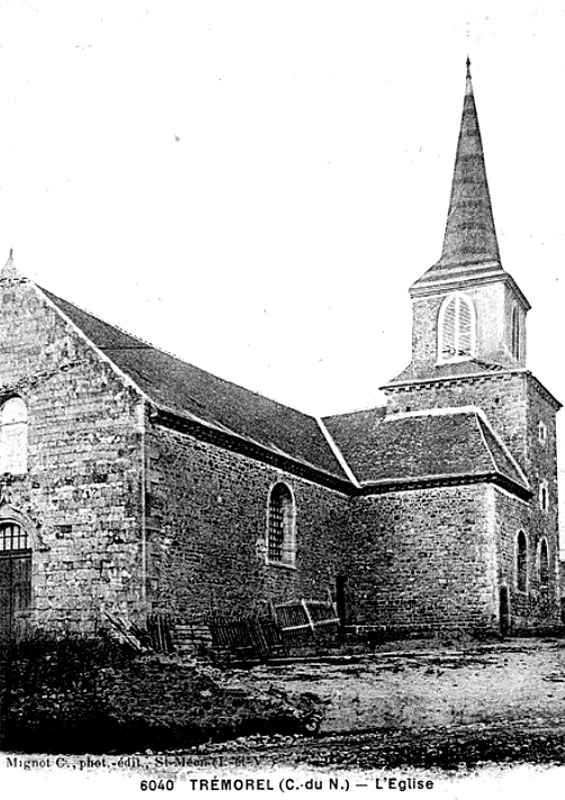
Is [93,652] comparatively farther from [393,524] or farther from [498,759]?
[393,524]

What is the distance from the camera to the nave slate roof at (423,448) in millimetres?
30812

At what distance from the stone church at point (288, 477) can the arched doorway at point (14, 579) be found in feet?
0.13

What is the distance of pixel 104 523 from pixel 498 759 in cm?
1195

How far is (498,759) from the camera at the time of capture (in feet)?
36.0

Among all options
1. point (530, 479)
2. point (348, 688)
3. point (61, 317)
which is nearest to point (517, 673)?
point (348, 688)

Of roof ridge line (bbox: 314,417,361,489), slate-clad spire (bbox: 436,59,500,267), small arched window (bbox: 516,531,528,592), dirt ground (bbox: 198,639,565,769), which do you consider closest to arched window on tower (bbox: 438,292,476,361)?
slate-clad spire (bbox: 436,59,500,267)

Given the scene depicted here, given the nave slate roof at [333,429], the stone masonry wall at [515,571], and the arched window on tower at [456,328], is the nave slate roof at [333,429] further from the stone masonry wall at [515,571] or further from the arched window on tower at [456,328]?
the arched window on tower at [456,328]

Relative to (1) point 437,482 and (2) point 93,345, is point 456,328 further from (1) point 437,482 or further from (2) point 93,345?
(2) point 93,345

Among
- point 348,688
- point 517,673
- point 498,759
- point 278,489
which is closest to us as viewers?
point 498,759

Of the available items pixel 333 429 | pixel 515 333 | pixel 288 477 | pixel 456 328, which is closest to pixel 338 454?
pixel 333 429

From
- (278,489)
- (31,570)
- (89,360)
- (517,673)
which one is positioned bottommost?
(517,673)

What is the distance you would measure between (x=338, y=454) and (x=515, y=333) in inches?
323

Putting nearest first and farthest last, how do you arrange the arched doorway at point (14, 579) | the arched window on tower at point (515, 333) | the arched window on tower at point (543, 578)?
1. the arched doorway at point (14, 579)
2. the arched window on tower at point (543, 578)
3. the arched window on tower at point (515, 333)

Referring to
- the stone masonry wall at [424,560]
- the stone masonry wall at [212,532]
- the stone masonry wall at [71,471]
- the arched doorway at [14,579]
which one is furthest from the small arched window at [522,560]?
the arched doorway at [14,579]
